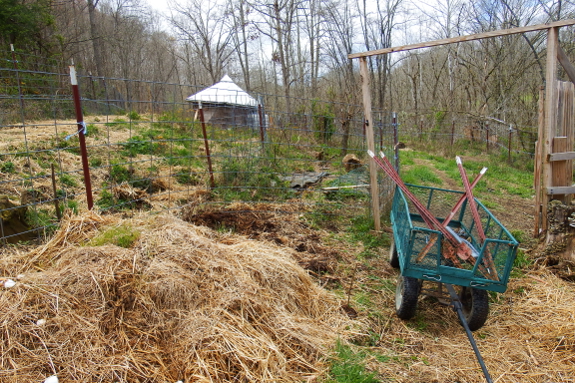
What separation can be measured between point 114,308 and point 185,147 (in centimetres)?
712

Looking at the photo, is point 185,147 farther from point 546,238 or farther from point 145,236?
point 546,238

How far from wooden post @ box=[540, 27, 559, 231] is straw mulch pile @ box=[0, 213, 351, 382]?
3.38 metres

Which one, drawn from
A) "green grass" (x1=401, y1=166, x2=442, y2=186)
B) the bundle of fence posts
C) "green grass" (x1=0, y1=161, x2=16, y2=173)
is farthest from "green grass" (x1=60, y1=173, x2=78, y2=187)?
"green grass" (x1=401, y1=166, x2=442, y2=186)

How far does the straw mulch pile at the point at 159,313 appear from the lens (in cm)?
241

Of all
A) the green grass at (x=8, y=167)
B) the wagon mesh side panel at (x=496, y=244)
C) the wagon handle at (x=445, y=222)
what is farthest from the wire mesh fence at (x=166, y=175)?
the wagon mesh side panel at (x=496, y=244)

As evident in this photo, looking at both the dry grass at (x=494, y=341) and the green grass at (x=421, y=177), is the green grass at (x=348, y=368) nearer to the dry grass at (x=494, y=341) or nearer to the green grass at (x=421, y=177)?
the dry grass at (x=494, y=341)

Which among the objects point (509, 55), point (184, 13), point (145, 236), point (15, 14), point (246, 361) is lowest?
point (246, 361)

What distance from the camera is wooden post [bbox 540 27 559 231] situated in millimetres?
4613

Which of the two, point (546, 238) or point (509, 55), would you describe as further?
point (509, 55)

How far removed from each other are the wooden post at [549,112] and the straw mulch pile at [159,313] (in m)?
3.38

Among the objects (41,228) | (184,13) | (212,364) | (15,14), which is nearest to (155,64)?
(184,13)

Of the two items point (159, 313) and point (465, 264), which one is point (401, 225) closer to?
point (465, 264)

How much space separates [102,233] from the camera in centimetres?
361

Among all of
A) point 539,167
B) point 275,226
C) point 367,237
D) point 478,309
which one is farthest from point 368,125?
point 478,309
